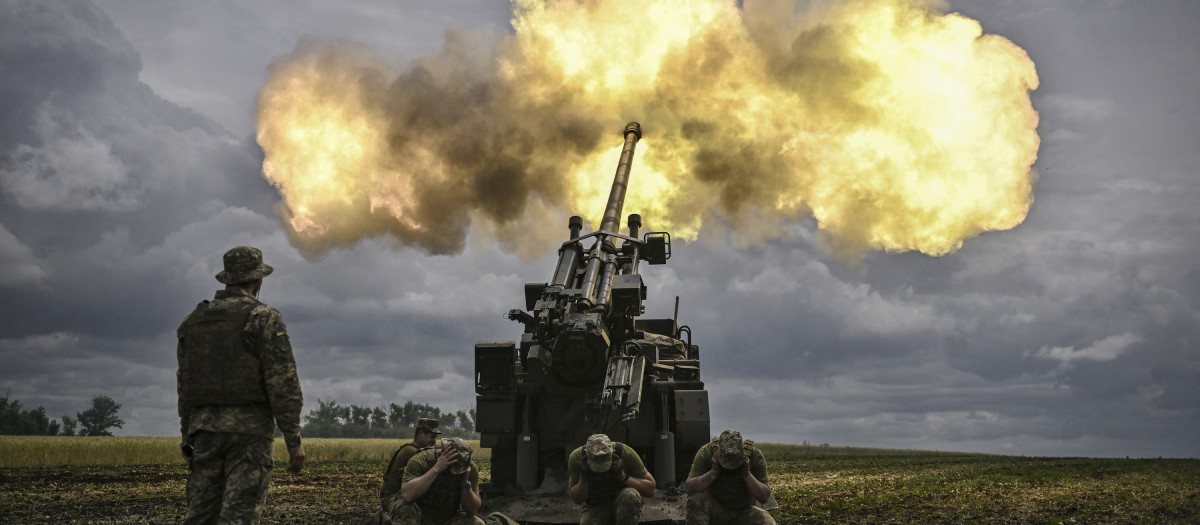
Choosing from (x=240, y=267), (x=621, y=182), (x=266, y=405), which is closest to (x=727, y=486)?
(x=266, y=405)

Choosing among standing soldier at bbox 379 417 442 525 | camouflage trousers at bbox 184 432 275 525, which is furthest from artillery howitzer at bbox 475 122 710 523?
camouflage trousers at bbox 184 432 275 525

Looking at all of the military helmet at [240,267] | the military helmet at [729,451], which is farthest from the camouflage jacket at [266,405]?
the military helmet at [729,451]

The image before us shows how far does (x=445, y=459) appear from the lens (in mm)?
6945

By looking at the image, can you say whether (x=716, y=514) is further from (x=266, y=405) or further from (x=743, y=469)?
(x=266, y=405)

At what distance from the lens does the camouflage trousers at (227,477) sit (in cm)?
559

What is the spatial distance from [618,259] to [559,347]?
251cm

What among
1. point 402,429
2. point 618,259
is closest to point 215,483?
point 618,259

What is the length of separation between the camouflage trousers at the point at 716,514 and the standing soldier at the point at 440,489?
78.3 inches

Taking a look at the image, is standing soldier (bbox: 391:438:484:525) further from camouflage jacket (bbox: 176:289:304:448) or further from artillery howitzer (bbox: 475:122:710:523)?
artillery howitzer (bbox: 475:122:710:523)

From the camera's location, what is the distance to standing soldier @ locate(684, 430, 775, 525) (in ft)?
25.8

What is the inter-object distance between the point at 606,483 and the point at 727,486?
44.0 inches

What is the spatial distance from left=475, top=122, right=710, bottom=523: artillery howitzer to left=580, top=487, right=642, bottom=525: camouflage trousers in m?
2.69

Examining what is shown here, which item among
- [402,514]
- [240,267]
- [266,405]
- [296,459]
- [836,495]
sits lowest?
[836,495]

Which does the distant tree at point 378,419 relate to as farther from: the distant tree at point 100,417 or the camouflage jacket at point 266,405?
the camouflage jacket at point 266,405
